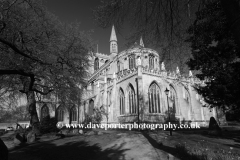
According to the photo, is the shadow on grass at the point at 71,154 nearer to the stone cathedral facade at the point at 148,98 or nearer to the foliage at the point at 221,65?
the foliage at the point at 221,65

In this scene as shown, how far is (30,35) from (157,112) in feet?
63.7

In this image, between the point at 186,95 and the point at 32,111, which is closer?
the point at 32,111

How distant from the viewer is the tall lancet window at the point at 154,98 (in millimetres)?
23828

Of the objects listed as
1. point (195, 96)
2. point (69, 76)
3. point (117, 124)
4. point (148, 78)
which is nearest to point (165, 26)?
point (69, 76)

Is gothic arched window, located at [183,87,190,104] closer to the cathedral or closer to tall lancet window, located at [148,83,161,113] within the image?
the cathedral

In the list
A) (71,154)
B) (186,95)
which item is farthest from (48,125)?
(186,95)

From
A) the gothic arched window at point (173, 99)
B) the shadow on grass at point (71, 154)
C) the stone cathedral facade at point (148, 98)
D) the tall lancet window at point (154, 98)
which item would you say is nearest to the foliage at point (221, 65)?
the stone cathedral facade at point (148, 98)

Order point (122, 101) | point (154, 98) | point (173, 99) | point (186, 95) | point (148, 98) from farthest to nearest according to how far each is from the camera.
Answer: point (186, 95)
point (122, 101)
point (173, 99)
point (154, 98)
point (148, 98)

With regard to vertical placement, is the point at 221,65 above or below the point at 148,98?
above

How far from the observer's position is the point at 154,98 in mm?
24297

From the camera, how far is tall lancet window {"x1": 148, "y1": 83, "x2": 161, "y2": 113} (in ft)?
78.2

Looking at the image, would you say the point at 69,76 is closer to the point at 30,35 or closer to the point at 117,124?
the point at 30,35

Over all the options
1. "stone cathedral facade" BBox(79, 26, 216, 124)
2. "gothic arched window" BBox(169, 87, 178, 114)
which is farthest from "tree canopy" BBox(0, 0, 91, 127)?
"gothic arched window" BBox(169, 87, 178, 114)

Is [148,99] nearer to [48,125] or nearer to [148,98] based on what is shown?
[148,98]
